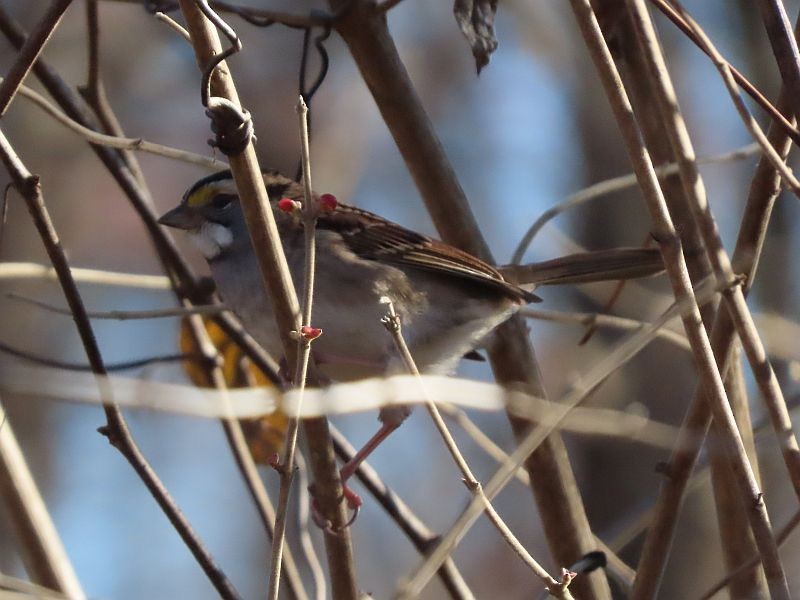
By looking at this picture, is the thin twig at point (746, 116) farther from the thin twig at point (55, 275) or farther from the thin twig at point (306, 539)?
the thin twig at point (55, 275)

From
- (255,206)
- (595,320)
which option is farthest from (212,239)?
(255,206)

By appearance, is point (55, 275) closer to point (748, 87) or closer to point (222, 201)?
point (222, 201)

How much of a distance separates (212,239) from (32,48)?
1390mm

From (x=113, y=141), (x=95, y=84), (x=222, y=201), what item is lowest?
(x=113, y=141)

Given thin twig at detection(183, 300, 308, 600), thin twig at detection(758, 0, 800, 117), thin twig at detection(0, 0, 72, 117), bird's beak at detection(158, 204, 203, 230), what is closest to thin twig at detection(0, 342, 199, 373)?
thin twig at detection(183, 300, 308, 600)

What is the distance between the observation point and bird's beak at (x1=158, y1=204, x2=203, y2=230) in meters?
3.09

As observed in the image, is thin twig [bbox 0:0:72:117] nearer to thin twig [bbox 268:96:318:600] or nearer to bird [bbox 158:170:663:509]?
thin twig [bbox 268:96:318:600]

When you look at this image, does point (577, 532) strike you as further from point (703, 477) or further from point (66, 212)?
point (66, 212)

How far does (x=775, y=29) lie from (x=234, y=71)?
4.76m

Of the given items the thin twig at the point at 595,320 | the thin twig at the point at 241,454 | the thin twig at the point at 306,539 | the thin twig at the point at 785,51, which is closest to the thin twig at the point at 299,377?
the thin twig at the point at 241,454

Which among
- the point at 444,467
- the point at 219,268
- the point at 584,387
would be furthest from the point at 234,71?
the point at 584,387

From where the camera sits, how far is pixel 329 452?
1813 millimetres

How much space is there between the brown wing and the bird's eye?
0.95 feet

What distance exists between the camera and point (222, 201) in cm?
316
